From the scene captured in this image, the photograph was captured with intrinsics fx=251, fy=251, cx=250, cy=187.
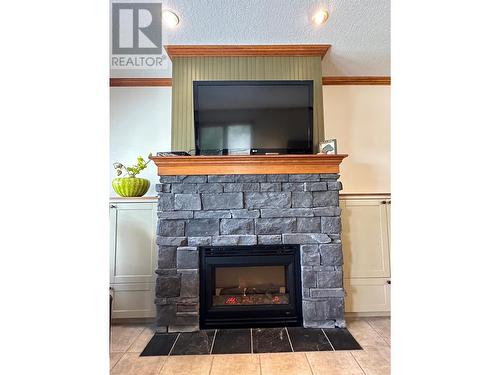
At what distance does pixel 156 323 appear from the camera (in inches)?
80.1

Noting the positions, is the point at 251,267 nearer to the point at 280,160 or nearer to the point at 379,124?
the point at 280,160

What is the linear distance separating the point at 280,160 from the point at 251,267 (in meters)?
0.98

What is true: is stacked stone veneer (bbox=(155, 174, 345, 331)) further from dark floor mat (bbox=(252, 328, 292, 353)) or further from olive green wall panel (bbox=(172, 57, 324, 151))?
olive green wall panel (bbox=(172, 57, 324, 151))

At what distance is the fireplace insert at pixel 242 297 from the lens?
209 centimetres

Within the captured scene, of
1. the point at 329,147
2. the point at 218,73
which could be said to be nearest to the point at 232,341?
the point at 329,147

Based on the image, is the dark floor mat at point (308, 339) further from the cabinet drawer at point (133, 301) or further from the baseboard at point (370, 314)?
the cabinet drawer at point (133, 301)

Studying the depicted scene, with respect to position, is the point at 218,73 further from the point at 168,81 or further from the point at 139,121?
the point at 139,121

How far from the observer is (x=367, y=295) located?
2.30 meters

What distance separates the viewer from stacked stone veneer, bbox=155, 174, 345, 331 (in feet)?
6.73

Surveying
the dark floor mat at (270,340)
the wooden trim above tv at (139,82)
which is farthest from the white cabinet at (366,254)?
the wooden trim above tv at (139,82)

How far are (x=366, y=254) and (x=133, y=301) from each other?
213 cm

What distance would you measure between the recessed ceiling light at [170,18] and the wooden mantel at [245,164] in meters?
1.04
